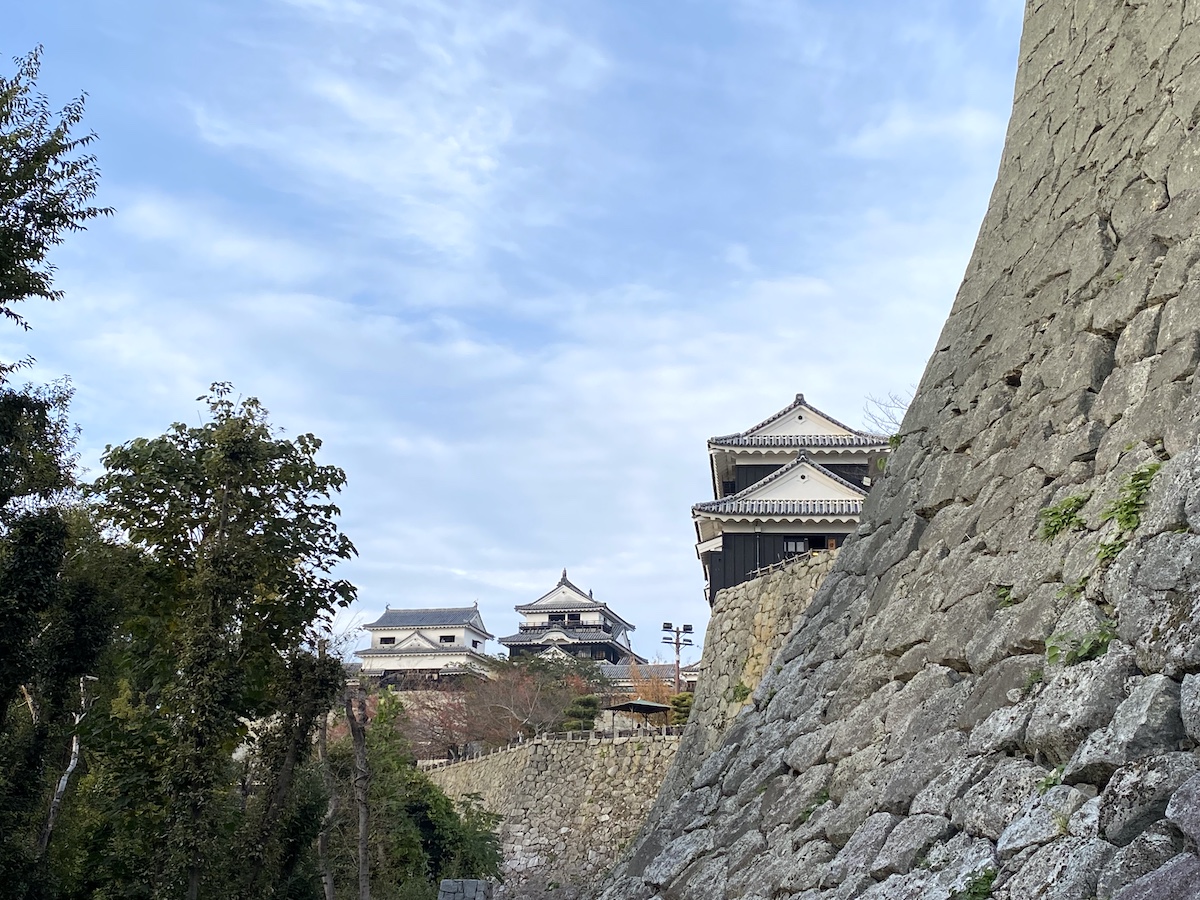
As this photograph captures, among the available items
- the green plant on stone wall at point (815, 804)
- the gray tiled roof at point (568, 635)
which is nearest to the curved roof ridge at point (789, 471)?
the green plant on stone wall at point (815, 804)

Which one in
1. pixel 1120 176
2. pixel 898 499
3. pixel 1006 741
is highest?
pixel 1120 176

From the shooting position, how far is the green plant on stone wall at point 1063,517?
4192mm

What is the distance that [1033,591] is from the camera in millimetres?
4176

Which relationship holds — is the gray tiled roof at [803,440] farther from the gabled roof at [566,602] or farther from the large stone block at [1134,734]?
the gabled roof at [566,602]

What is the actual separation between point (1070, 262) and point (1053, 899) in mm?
3688

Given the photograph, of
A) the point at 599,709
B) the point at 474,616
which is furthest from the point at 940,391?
the point at 474,616

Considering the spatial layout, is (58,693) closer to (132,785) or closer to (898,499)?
(132,785)

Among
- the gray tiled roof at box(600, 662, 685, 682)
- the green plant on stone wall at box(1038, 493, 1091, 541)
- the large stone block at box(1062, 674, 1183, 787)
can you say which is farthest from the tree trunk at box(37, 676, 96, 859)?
the gray tiled roof at box(600, 662, 685, 682)

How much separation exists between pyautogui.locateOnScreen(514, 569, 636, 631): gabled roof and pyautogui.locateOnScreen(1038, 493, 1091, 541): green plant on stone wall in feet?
167

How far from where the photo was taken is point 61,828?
14.9 m

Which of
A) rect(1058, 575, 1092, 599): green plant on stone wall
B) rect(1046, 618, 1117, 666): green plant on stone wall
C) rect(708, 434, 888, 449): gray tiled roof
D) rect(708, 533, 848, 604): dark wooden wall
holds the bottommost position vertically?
rect(1046, 618, 1117, 666): green plant on stone wall

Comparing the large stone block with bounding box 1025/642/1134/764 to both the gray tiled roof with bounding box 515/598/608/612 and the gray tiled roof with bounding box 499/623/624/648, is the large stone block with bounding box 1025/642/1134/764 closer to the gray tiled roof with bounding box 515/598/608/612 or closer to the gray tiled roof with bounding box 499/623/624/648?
the gray tiled roof with bounding box 499/623/624/648

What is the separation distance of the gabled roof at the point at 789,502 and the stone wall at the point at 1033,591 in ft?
47.0

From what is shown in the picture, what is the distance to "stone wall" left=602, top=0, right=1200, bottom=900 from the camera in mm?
3047
